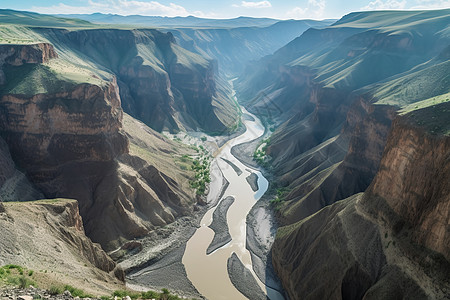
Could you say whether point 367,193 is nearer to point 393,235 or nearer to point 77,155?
point 393,235

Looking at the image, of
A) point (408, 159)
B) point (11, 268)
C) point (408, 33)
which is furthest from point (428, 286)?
point (408, 33)

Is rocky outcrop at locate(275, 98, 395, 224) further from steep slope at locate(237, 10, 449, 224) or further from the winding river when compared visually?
the winding river

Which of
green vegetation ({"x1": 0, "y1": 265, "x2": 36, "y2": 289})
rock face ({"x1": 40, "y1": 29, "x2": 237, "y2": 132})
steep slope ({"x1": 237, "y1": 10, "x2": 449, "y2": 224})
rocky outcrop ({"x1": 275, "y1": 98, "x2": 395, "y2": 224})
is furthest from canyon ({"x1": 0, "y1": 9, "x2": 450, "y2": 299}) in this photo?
green vegetation ({"x1": 0, "y1": 265, "x2": 36, "y2": 289})


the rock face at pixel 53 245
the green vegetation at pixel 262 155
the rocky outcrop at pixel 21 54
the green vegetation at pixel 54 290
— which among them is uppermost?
the rocky outcrop at pixel 21 54

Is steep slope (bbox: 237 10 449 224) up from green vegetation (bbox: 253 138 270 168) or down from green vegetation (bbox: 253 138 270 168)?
up

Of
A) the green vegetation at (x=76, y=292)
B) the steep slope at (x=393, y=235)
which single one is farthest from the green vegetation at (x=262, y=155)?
the green vegetation at (x=76, y=292)

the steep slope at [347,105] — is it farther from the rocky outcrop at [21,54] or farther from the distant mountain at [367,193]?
the rocky outcrop at [21,54]
